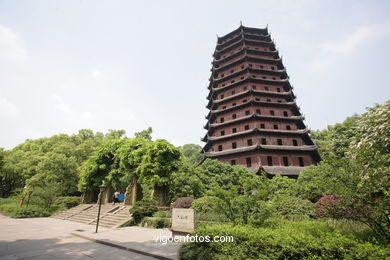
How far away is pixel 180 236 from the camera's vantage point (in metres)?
8.69

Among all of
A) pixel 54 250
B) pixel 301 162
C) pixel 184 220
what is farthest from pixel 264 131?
pixel 54 250

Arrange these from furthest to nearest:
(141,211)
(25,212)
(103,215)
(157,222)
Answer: (25,212)
(103,215)
(141,211)
(157,222)

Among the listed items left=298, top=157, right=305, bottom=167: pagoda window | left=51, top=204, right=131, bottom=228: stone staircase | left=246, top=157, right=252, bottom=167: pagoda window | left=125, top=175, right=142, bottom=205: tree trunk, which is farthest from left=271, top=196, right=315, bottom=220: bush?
left=298, top=157, right=305, bottom=167: pagoda window

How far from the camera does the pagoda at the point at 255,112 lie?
80.2ft

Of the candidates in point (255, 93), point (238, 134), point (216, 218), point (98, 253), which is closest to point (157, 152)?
point (216, 218)

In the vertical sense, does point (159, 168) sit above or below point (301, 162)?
below

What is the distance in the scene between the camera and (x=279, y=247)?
4.81 meters

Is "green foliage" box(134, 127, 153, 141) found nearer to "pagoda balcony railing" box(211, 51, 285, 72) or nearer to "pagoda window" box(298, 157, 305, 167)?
"pagoda balcony railing" box(211, 51, 285, 72)

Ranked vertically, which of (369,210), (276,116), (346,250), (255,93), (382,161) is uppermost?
(255,93)

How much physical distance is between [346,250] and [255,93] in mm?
25671

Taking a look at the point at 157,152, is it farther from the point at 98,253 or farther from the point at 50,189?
the point at 50,189

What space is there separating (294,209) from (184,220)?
23.2 ft

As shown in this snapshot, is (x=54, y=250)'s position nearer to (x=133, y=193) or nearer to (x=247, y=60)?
(x=133, y=193)

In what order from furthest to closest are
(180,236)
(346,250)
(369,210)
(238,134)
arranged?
(238,134) → (180,236) → (369,210) → (346,250)
